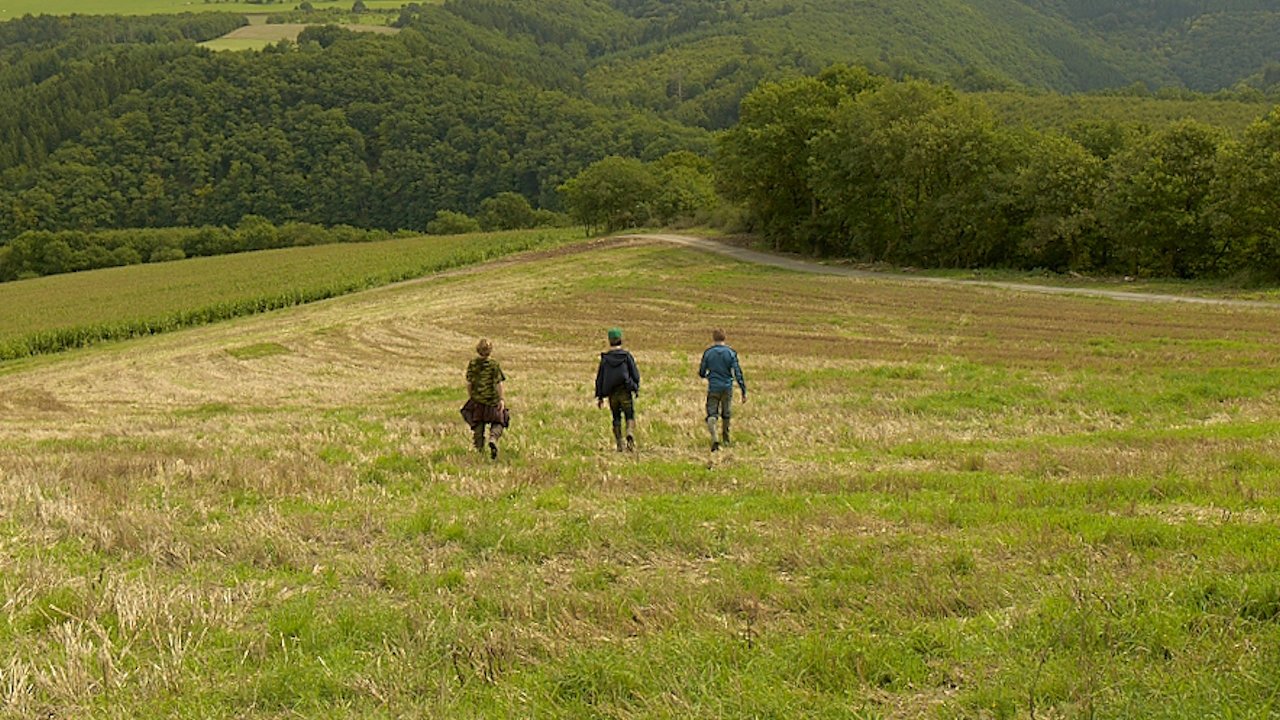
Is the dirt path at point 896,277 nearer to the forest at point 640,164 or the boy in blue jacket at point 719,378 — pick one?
the forest at point 640,164

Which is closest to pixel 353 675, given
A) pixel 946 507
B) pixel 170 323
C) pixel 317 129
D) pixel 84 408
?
pixel 946 507

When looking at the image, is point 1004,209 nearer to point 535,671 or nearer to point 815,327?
point 815,327

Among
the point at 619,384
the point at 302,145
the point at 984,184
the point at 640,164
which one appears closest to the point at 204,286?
the point at 640,164

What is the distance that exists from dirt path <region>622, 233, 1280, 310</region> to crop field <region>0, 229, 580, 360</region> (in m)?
18.7

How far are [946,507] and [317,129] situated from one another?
191 metres

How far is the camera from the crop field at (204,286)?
5216 centimetres

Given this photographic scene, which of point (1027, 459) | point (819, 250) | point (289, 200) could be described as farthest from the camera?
point (289, 200)

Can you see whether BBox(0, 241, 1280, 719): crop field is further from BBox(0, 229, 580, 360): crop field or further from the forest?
BBox(0, 229, 580, 360): crop field

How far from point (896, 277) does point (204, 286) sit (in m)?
54.4

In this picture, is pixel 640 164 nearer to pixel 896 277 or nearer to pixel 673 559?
pixel 896 277

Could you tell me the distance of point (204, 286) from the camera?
235ft

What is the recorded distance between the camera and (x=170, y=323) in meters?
53.1

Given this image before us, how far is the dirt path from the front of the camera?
121 feet

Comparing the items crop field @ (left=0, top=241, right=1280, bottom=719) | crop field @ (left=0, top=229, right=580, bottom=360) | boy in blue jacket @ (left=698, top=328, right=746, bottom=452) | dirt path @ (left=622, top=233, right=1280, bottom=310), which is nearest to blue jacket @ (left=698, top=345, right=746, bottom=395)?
boy in blue jacket @ (left=698, top=328, right=746, bottom=452)
